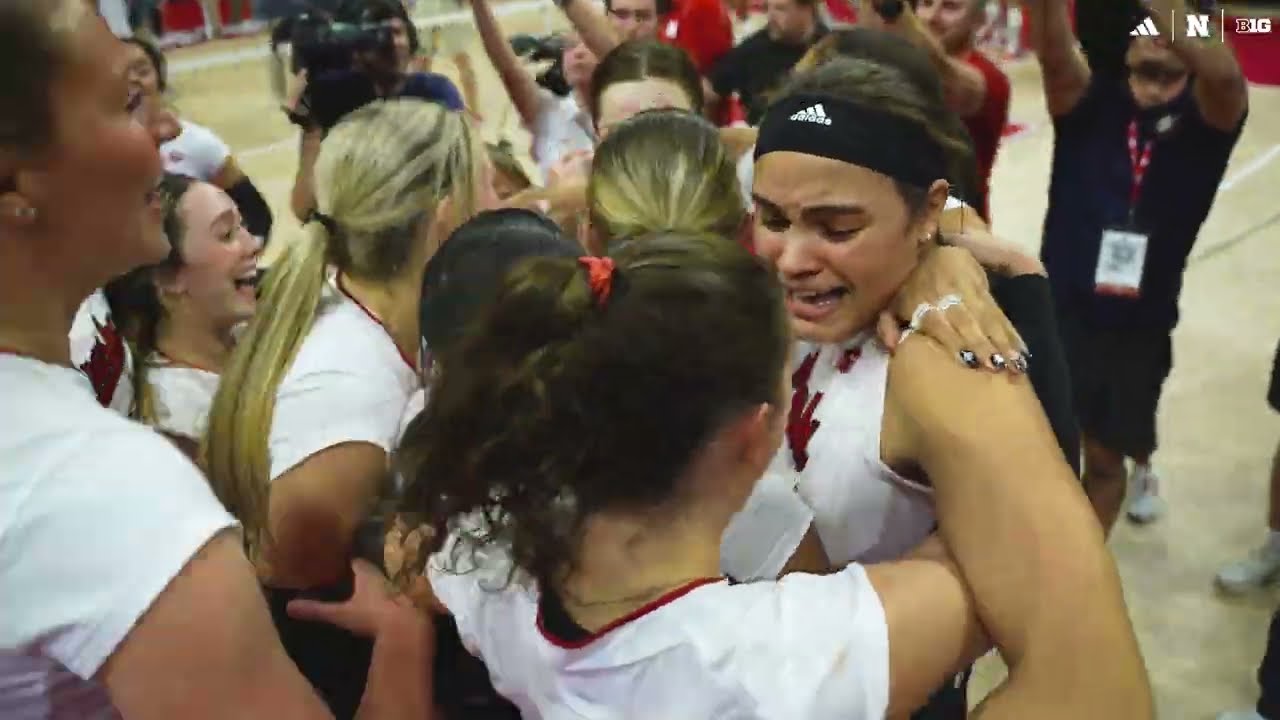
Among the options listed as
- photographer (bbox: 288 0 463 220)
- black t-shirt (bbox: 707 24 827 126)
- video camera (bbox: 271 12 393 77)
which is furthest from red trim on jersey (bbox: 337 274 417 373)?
black t-shirt (bbox: 707 24 827 126)

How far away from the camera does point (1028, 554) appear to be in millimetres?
1050

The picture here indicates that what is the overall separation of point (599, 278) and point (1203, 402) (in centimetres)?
385

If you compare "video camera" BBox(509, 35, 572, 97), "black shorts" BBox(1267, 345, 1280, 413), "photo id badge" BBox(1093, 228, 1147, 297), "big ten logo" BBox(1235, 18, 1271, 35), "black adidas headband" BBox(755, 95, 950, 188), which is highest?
"black adidas headband" BBox(755, 95, 950, 188)

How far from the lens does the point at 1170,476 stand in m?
3.67

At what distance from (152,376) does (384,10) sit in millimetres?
1643

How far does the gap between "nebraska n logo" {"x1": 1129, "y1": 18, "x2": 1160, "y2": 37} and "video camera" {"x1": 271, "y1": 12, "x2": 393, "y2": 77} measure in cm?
201

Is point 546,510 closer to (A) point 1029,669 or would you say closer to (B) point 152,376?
(A) point 1029,669

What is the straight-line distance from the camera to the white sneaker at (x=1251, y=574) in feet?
10.1

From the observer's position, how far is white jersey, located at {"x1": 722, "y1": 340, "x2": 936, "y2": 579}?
1259 millimetres

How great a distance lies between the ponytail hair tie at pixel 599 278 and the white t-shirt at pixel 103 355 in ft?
4.32

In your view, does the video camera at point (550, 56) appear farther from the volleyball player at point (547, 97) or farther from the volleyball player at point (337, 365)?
the volleyball player at point (337, 365)

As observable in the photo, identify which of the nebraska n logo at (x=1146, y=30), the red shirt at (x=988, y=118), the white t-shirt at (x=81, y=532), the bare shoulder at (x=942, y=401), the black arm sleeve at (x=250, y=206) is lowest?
the black arm sleeve at (x=250, y=206)

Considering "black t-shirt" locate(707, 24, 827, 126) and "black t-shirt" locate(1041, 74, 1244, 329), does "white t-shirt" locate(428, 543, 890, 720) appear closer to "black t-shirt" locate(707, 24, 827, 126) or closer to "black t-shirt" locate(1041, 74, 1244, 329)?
"black t-shirt" locate(1041, 74, 1244, 329)

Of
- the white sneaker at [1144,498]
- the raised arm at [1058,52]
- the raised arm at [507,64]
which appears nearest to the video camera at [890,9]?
the raised arm at [1058,52]
